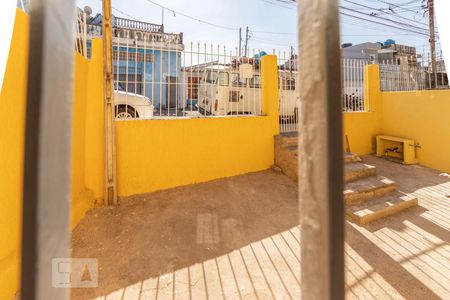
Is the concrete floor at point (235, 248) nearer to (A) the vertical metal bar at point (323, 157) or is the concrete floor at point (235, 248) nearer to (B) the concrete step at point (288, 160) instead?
(B) the concrete step at point (288, 160)

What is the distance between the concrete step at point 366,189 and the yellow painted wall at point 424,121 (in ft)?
9.88

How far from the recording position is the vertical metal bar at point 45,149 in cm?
67

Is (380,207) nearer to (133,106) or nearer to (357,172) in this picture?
(357,172)

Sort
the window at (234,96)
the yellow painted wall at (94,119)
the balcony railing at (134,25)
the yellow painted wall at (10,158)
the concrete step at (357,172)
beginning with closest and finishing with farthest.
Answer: the yellow painted wall at (10,158) → the yellow painted wall at (94,119) → the concrete step at (357,172) → the window at (234,96) → the balcony railing at (134,25)

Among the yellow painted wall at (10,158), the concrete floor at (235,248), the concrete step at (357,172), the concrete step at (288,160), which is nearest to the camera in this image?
the yellow painted wall at (10,158)

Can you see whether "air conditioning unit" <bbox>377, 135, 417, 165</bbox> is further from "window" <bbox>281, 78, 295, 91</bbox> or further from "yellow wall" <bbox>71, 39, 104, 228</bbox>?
"yellow wall" <bbox>71, 39, 104, 228</bbox>

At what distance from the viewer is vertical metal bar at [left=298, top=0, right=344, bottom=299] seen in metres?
0.66

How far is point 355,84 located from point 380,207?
532 cm

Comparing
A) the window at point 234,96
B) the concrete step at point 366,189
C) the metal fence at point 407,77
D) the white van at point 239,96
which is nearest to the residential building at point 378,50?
the metal fence at point 407,77

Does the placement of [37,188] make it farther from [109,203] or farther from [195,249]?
[109,203]

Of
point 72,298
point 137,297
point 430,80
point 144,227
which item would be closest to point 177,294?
point 137,297

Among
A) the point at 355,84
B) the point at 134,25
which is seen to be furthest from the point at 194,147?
the point at 134,25

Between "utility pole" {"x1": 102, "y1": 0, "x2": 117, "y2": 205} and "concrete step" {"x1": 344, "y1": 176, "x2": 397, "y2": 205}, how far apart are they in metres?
4.21

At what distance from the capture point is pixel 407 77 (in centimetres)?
882
